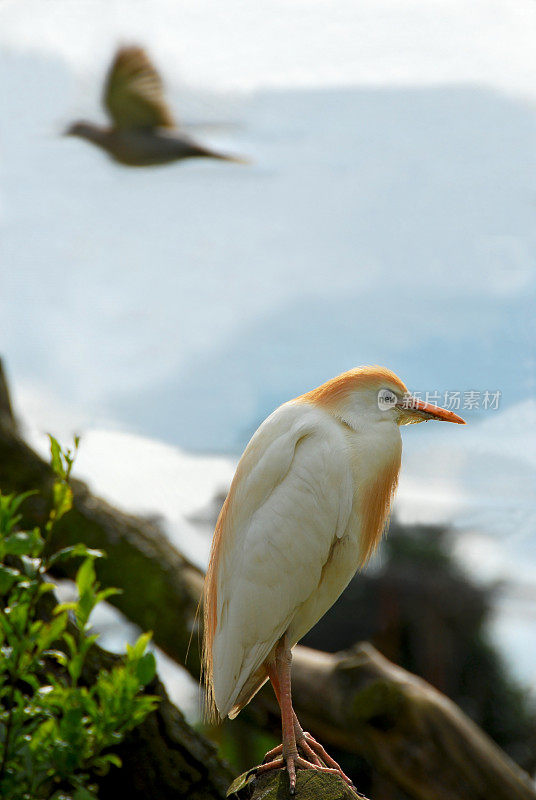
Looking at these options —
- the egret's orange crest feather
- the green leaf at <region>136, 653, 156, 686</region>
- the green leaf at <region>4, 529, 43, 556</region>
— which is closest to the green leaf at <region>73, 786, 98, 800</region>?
the green leaf at <region>136, 653, 156, 686</region>

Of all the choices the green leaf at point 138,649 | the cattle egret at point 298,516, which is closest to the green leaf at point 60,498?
the green leaf at point 138,649

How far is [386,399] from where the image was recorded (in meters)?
1.36

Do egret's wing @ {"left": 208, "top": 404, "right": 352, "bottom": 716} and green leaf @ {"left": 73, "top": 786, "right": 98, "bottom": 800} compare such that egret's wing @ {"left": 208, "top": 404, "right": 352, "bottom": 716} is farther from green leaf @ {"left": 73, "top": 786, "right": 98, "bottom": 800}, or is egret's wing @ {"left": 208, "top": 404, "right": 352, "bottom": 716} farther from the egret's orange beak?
green leaf @ {"left": 73, "top": 786, "right": 98, "bottom": 800}

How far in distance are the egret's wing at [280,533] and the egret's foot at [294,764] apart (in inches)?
4.8

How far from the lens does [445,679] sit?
4191mm

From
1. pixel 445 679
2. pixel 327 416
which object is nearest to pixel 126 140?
pixel 327 416

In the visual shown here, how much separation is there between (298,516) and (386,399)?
27cm

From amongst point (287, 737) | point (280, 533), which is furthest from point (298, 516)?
point (287, 737)

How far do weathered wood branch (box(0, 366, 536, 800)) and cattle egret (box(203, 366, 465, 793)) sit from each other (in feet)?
2.00

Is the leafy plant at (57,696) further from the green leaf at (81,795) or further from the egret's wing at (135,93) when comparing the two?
the egret's wing at (135,93)

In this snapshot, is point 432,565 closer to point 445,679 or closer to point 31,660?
point 445,679

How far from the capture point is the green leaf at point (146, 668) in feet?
2.18

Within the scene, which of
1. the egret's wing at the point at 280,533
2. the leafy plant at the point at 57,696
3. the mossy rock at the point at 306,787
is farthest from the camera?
the egret's wing at the point at 280,533

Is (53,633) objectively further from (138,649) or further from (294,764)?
(294,764)
